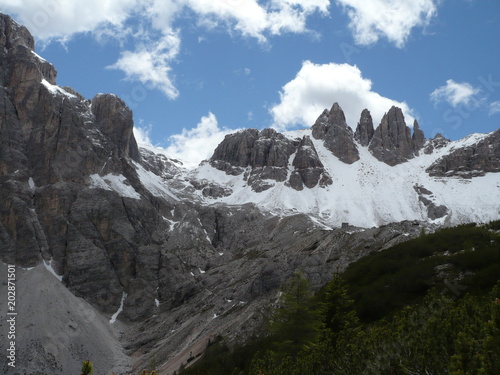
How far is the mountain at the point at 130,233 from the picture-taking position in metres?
95.3

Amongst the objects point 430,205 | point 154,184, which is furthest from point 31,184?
point 430,205

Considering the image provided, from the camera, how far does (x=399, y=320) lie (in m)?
19.3

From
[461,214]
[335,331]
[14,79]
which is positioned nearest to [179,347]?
[335,331]

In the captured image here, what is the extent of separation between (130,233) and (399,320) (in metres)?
131

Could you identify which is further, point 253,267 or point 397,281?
point 253,267

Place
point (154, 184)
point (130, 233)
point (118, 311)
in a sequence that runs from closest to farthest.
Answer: point (118, 311), point (130, 233), point (154, 184)

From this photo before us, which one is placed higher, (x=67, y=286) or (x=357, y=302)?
(x=67, y=286)

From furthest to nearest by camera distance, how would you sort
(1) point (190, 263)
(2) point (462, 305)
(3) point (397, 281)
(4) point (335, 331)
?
(1) point (190, 263)
(3) point (397, 281)
(4) point (335, 331)
(2) point (462, 305)

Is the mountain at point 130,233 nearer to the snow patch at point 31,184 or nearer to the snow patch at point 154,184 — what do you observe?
the snow patch at point 31,184

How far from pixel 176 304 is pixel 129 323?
13751 mm

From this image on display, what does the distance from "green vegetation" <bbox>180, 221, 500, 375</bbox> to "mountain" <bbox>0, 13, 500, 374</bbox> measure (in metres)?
27.5

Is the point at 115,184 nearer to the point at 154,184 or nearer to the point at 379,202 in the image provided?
the point at 154,184

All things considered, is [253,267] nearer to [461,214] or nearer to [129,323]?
[129,323]

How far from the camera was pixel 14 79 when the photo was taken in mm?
155250
